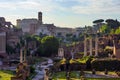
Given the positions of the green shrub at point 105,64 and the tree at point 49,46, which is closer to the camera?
the green shrub at point 105,64

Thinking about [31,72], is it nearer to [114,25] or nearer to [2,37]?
[2,37]

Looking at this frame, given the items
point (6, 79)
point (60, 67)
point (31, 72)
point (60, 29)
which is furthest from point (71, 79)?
point (60, 29)

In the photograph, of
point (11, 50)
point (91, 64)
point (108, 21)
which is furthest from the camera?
point (108, 21)

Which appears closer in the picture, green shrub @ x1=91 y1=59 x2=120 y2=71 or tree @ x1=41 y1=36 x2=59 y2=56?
green shrub @ x1=91 y1=59 x2=120 y2=71

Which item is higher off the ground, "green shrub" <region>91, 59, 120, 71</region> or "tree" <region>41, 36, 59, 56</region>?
"tree" <region>41, 36, 59, 56</region>

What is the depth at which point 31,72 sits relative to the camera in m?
43.2

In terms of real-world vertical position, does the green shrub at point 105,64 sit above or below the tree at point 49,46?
below

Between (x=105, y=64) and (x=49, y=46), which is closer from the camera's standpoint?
(x=105, y=64)

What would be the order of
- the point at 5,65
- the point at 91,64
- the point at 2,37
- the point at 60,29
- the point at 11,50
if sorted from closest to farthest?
1. the point at 91,64
2. the point at 5,65
3. the point at 2,37
4. the point at 11,50
5. the point at 60,29

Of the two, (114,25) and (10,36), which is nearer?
(10,36)

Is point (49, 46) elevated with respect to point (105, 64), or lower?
elevated

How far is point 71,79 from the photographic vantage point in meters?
34.8

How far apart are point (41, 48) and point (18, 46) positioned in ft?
15.9

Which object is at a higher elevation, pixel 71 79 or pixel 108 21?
pixel 108 21
